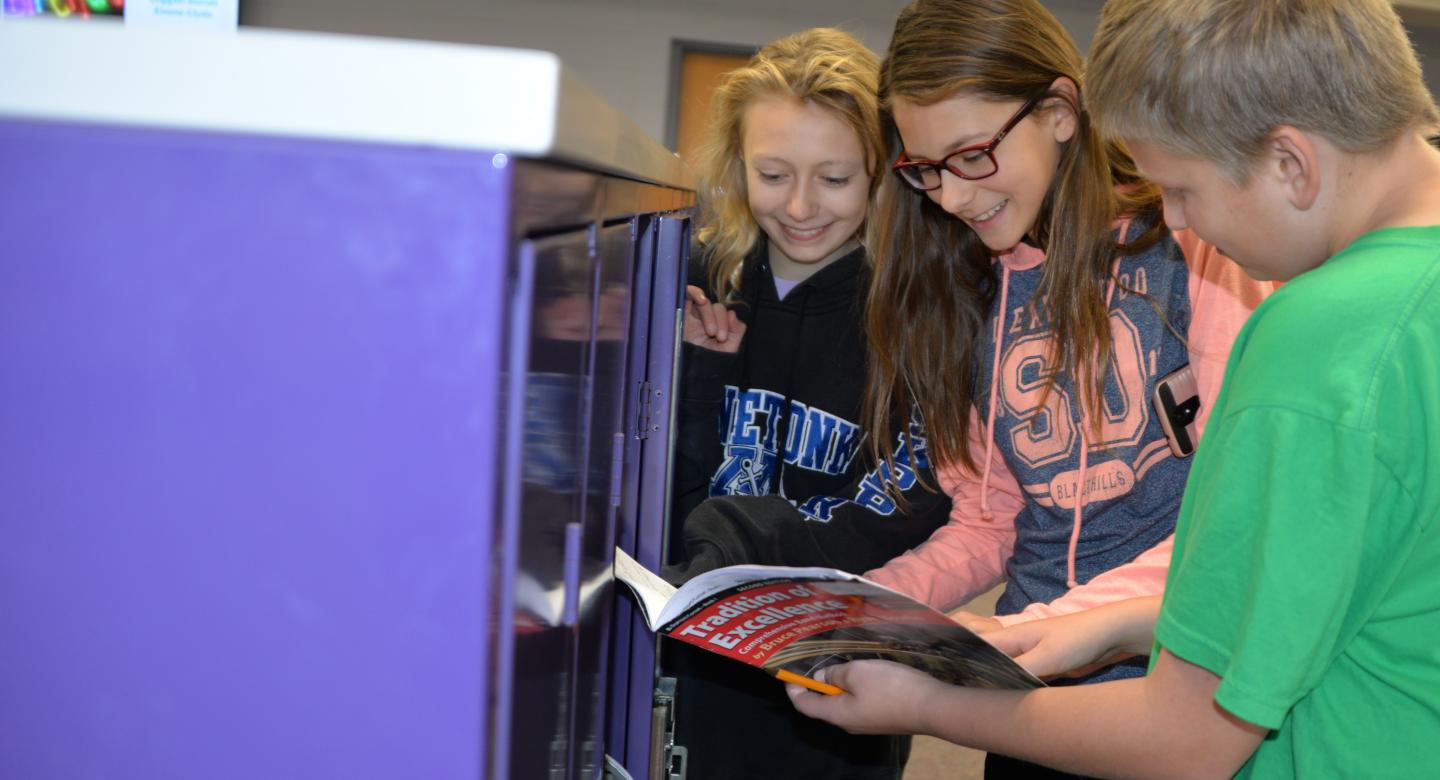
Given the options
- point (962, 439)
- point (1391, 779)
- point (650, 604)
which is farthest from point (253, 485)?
point (962, 439)

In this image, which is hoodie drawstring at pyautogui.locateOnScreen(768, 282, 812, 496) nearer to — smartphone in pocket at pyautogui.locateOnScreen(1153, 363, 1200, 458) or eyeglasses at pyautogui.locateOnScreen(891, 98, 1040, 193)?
eyeglasses at pyautogui.locateOnScreen(891, 98, 1040, 193)

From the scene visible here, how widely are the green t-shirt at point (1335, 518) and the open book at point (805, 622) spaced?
20 cm

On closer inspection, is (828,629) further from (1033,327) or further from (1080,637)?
(1033,327)

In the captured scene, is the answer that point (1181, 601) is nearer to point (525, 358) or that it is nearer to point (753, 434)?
point (525, 358)

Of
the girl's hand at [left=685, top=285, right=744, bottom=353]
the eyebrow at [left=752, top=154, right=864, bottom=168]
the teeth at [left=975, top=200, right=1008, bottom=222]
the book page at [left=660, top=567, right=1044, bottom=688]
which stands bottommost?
the book page at [left=660, top=567, right=1044, bottom=688]

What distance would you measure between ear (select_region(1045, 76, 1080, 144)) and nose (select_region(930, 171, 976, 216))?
0.41 feet

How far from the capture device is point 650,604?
0.84 m

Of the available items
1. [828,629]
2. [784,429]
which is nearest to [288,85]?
[828,629]

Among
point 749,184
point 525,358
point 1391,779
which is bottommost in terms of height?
point 1391,779

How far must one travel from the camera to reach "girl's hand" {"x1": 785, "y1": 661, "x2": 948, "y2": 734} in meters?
0.96

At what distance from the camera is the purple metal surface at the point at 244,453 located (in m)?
0.41

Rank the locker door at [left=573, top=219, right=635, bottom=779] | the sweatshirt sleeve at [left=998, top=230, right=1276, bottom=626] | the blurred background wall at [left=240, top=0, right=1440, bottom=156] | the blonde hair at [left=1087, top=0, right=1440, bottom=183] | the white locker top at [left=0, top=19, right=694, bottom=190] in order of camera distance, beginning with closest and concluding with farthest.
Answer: the white locker top at [left=0, top=19, right=694, bottom=190]
the locker door at [left=573, top=219, right=635, bottom=779]
the blonde hair at [left=1087, top=0, right=1440, bottom=183]
the sweatshirt sleeve at [left=998, top=230, right=1276, bottom=626]
the blurred background wall at [left=240, top=0, right=1440, bottom=156]

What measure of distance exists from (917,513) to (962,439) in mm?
104

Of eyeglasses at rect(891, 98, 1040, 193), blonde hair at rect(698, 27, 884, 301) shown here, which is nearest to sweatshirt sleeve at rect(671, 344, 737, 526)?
blonde hair at rect(698, 27, 884, 301)
